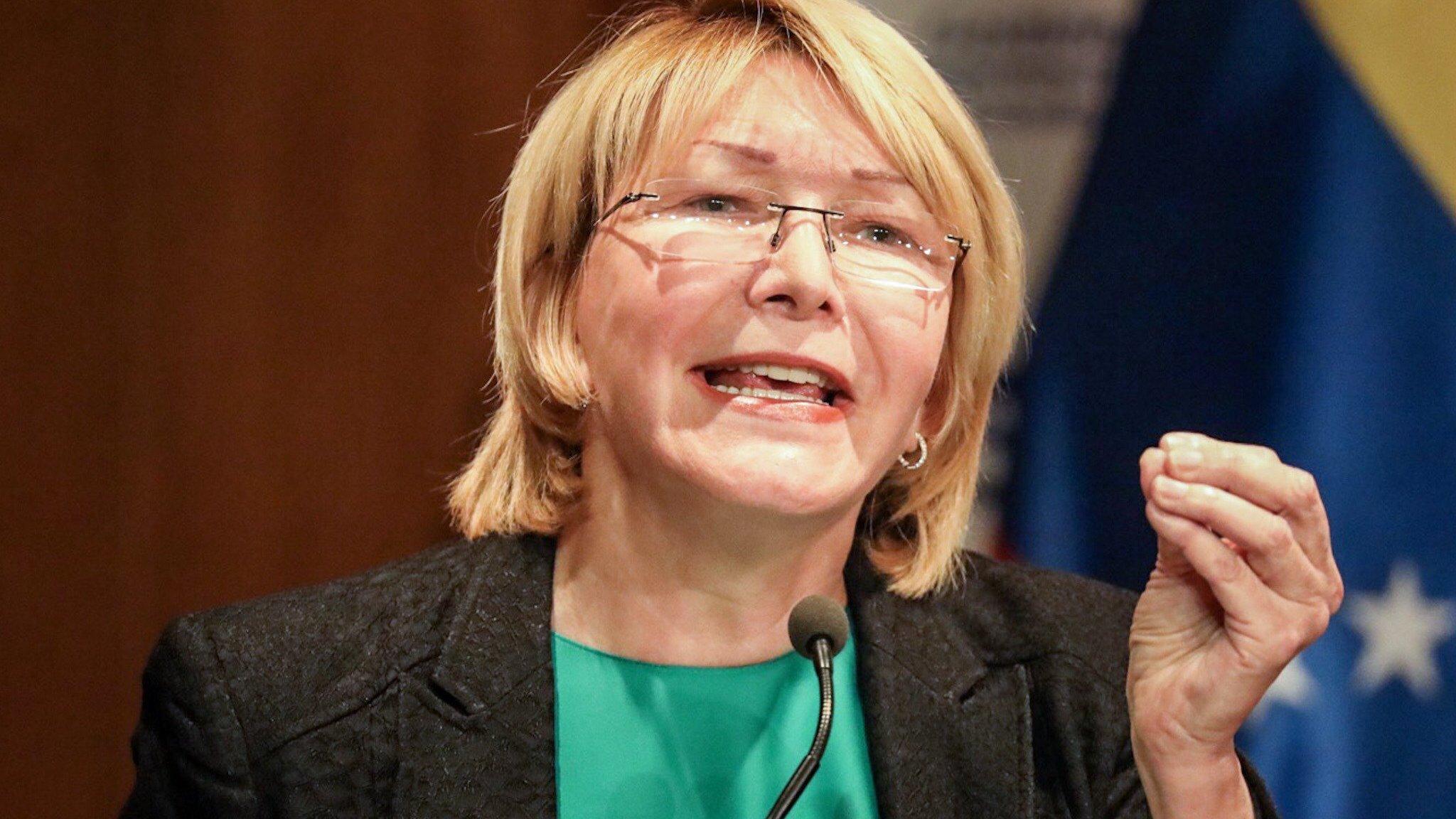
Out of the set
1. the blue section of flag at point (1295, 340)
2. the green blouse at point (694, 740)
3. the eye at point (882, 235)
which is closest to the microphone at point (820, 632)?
the green blouse at point (694, 740)

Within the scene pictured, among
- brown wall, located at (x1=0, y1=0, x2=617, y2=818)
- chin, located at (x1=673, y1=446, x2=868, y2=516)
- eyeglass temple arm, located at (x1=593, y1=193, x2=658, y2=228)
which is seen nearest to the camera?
chin, located at (x1=673, y1=446, x2=868, y2=516)

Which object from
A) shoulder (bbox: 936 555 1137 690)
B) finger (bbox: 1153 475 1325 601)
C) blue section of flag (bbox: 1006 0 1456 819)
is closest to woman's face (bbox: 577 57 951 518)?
shoulder (bbox: 936 555 1137 690)

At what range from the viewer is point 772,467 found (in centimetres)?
146

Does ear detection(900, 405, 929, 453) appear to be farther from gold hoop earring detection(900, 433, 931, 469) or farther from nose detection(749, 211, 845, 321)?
nose detection(749, 211, 845, 321)

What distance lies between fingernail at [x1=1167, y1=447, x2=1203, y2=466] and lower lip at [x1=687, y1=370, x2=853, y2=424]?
40 centimetres

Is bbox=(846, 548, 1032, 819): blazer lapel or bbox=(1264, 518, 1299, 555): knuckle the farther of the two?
bbox=(846, 548, 1032, 819): blazer lapel

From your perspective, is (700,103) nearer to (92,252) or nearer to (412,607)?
(412,607)

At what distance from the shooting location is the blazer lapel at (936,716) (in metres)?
1.55

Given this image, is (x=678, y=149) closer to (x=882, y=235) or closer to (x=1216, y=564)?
(x=882, y=235)

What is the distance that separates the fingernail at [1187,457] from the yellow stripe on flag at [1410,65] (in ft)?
4.74

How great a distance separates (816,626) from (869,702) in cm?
32

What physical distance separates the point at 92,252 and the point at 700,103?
1113mm

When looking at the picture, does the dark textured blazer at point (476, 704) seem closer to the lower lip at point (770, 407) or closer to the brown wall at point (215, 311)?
the lower lip at point (770, 407)

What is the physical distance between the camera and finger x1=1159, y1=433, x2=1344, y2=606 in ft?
4.01
